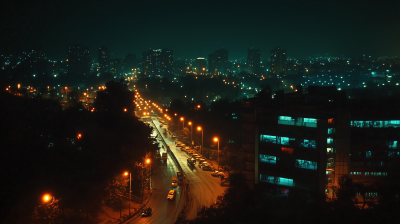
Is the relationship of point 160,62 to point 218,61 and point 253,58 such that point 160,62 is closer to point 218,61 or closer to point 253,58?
point 218,61

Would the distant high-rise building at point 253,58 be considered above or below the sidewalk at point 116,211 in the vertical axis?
above

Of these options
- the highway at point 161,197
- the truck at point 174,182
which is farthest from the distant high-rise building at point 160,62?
the truck at point 174,182

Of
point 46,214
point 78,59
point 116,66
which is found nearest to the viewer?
point 46,214

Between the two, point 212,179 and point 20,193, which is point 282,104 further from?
point 20,193

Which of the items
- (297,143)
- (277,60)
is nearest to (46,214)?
(297,143)

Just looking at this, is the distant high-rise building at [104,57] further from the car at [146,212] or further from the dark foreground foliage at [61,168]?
the car at [146,212]
